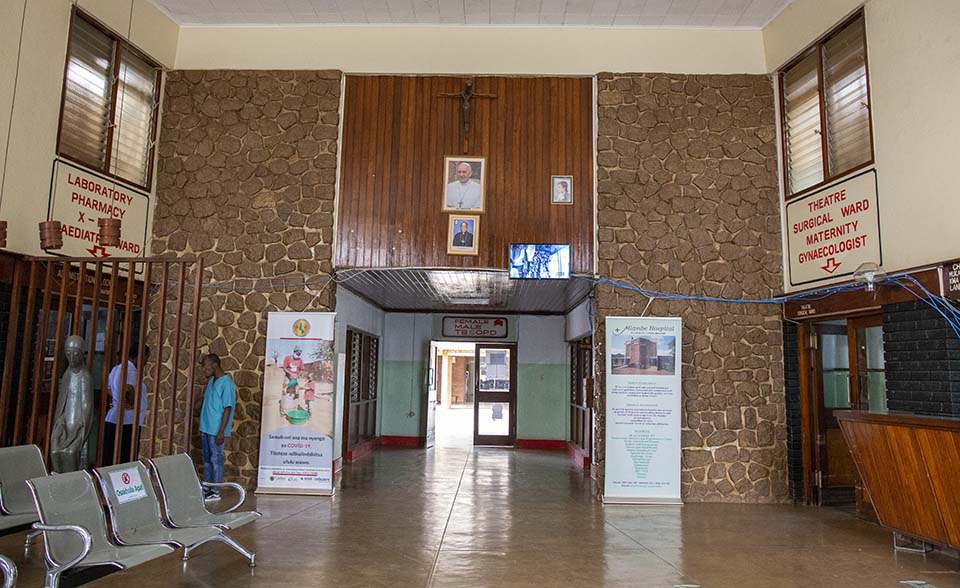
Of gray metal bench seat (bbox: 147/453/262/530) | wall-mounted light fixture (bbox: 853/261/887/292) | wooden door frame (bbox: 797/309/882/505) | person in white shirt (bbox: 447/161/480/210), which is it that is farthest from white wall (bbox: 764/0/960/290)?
gray metal bench seat (bbox: 147/453/262/530)

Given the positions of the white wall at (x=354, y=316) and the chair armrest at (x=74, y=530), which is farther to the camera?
the white wall at (x=354, y=316)

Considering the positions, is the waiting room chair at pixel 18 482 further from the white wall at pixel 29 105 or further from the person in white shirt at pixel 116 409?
the person in white shirt at pixel 116 409

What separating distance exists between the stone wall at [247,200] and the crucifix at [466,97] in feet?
4.85

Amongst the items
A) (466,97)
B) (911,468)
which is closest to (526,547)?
(911,468)

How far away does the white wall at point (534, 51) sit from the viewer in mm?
7965

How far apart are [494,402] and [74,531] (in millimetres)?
9167

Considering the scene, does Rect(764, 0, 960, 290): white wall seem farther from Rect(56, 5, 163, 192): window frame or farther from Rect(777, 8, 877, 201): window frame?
Rect(56, 5, 163, 192): window frame

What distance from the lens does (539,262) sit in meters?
7.57

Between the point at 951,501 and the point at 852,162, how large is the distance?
350 cm

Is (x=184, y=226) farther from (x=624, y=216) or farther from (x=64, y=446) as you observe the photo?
(x=624, y=216)

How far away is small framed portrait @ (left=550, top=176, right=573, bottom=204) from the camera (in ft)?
25.5

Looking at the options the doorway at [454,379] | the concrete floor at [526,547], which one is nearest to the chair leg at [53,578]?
the concrete floor at [526,547]

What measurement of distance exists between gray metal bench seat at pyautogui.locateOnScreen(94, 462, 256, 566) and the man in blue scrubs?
2.62 meters

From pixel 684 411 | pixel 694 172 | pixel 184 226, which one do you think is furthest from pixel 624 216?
pixel 184 226
